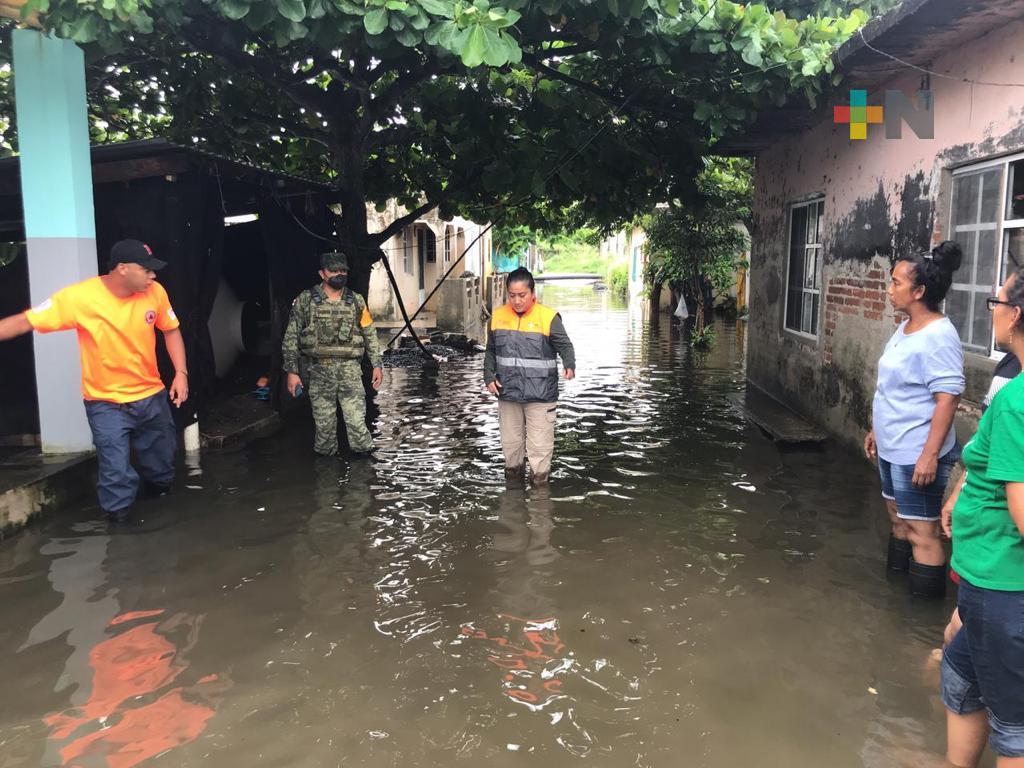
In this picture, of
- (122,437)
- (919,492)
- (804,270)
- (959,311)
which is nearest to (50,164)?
(122,437)

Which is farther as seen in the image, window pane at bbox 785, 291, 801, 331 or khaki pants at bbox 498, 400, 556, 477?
window pane at bbox 785, 291, 801, 331

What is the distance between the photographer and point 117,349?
208 inches

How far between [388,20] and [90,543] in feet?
12.6

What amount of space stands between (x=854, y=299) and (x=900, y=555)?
134 inches

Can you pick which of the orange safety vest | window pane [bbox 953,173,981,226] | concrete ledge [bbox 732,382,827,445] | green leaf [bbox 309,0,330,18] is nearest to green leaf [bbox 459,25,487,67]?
green leaf [bbox 309,0,330,18]

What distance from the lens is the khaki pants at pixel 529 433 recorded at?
622 cm

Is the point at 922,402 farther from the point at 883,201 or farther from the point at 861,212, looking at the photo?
the point at 861,212

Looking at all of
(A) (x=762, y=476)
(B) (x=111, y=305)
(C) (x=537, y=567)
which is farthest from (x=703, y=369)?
(B) (x=111, y=305)

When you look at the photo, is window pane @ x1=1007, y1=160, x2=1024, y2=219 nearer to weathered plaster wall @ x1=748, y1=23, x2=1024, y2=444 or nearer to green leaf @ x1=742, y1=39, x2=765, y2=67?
weathered plaster wall @ x1=748, y1=23, x2=1024, y2=444

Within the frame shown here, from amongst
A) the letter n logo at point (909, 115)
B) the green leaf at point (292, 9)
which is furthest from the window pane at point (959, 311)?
the green leaf at point (292, 9)

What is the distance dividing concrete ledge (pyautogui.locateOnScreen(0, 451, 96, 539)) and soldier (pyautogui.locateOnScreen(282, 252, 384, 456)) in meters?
1.74

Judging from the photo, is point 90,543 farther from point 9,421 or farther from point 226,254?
point 226,254

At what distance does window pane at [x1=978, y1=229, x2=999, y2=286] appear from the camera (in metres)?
5.31

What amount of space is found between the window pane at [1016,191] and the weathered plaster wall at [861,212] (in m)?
0.17
